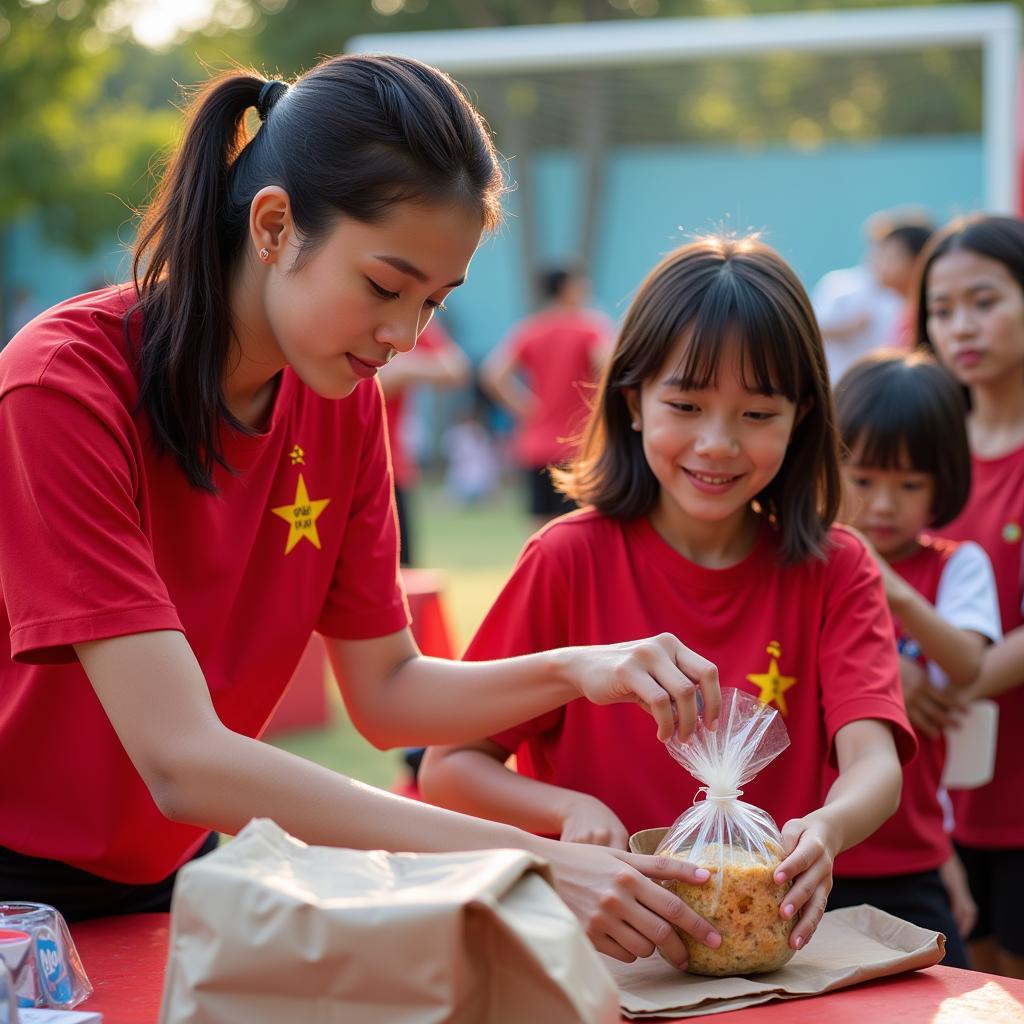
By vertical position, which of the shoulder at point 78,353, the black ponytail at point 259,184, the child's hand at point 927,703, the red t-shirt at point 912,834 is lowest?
the red t-shirt at point 912,834

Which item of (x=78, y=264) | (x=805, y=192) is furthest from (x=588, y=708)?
(x=78, y=264)

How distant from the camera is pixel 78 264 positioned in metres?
21.4

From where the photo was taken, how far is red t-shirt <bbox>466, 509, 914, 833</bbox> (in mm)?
2217

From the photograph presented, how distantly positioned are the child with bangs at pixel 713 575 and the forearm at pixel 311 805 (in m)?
0.55

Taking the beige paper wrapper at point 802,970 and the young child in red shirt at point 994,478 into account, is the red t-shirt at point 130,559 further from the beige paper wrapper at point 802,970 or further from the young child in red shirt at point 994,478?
the young child in red shirt at point 994,478

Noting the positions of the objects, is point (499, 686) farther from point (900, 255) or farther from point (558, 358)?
point (558, 358)

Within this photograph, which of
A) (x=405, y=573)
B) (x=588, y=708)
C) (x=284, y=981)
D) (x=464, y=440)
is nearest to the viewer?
(x=284, y=981)

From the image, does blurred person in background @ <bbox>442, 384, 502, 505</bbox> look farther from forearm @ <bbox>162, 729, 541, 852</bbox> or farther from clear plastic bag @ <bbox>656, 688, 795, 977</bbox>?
forearm @ <bbox>162, 729, 541, 852</bbox>

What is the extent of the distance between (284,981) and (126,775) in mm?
720

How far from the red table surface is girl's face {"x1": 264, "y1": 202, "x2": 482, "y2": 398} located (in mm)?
782

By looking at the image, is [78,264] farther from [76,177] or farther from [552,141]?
[552,141]

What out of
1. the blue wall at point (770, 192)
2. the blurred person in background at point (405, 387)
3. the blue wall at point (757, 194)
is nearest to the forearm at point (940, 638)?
the blurred person in background at point (405, 387)

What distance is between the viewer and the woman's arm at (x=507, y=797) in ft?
6.44

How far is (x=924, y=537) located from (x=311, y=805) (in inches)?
73.9
